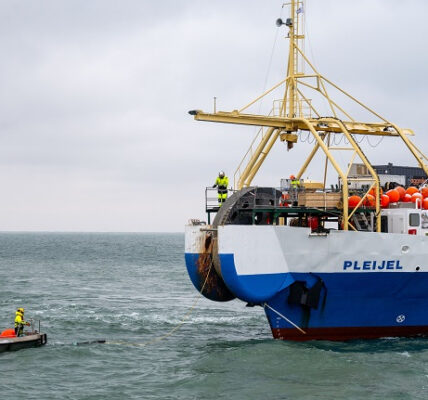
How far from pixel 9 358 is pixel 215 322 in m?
9.94

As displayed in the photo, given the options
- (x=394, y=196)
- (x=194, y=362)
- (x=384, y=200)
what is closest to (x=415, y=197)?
(x=394, y=196)

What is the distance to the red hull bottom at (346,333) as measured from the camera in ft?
77.7

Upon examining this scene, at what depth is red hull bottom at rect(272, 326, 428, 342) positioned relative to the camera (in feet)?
77.7

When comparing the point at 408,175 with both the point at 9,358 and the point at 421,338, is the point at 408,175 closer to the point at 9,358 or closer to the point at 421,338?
the point at 421,338

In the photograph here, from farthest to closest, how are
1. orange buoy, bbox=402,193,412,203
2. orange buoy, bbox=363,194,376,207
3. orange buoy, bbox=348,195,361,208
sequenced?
1. orange buoy, bbox=402,193,412,203
2. orange buoy, bbox=363,194,376,207
3. orange buoy, bbox=348,195,361,208

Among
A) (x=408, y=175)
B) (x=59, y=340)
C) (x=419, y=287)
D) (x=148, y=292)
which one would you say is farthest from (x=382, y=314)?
(x=148, y=292)

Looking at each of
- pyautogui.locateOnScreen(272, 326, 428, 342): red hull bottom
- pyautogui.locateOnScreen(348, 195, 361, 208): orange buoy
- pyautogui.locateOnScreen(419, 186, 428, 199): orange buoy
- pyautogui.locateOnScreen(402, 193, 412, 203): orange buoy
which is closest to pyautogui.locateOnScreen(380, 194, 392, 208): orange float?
pyautogui.locateOnScreen(402, 193, 412, 203): orange buoy

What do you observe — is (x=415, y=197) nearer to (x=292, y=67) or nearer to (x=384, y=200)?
(x=384, y=200)

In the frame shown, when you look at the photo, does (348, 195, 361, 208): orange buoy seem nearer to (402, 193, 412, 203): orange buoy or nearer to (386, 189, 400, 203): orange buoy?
(386, 189, 400, 203): orange buoy

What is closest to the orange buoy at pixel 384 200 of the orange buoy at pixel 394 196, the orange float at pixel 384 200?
the orange float at pixel 384 200

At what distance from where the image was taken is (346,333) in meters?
24.0

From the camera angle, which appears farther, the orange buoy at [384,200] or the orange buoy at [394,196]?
the orange buoy at [394,196]

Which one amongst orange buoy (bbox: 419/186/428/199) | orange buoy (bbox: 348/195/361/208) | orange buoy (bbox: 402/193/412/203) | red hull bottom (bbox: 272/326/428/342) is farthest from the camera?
orange buoy (bbox: 419/186/428/199)

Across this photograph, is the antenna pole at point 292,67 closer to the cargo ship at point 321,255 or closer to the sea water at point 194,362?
the cargo ship at point 321,255
